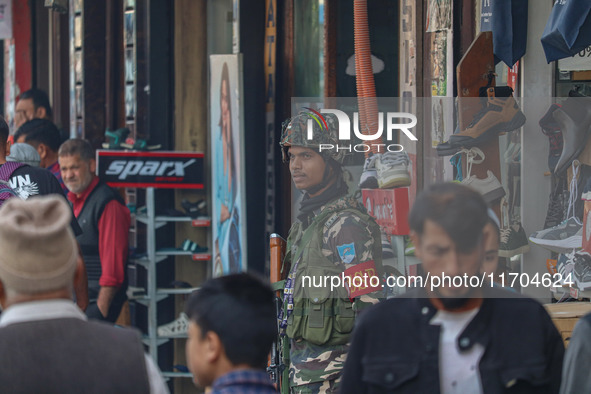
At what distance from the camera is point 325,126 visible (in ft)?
15.0

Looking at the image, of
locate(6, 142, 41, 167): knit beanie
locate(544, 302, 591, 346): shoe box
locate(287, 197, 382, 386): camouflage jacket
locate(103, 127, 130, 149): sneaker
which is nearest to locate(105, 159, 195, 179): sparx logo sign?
locate(103, 127, 130, 149): sneaker

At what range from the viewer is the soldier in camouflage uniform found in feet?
13.8

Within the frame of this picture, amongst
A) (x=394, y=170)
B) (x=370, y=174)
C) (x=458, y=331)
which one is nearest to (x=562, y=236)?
(x=394, y=170)

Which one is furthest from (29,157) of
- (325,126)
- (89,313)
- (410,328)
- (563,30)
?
(410,328)

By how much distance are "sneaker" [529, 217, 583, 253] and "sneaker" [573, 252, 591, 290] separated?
0.24ft

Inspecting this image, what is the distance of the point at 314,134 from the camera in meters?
4.50

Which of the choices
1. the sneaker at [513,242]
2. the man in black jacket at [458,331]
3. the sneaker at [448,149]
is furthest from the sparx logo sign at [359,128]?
the man in black jacket at [458,331]

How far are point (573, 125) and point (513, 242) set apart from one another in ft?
1.90

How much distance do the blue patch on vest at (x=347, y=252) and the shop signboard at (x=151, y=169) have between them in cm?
367

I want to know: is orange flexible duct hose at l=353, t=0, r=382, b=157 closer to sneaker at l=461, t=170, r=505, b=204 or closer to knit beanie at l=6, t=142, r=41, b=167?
sneaker at l=461, t=170, r=505, b=204

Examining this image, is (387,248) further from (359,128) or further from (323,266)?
(359,128)

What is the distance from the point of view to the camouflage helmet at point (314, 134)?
448cm

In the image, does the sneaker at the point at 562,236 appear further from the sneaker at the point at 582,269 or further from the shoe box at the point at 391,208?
the shoe box at the point at 391,208

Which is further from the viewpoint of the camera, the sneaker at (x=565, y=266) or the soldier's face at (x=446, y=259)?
the sneaker at (x=565, y=266)
